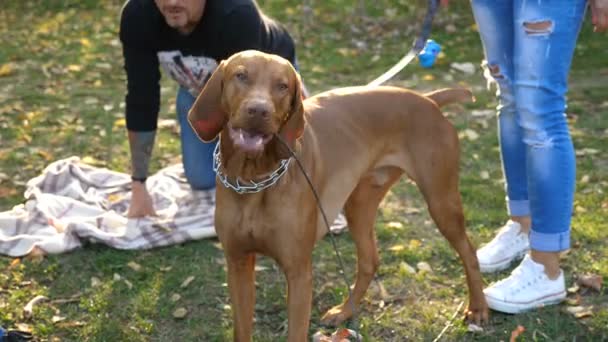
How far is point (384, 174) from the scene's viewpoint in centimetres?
410

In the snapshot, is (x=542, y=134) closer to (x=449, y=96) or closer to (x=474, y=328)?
(x=449, y=96)

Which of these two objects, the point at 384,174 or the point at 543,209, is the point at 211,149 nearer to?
the point at 384,174

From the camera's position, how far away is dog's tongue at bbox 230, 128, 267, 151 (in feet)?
10.1

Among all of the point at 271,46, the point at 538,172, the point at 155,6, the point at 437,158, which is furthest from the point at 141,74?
the point at 538,172

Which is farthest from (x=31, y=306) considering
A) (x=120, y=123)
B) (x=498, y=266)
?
(x=120, y=123)

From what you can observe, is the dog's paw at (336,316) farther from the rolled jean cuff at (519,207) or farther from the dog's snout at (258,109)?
the dog's snout at (258,109)

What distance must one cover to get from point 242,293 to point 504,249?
1.65 meters

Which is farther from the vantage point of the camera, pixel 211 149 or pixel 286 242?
pixel 211 149

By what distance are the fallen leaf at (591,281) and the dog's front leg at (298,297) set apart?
1701mm

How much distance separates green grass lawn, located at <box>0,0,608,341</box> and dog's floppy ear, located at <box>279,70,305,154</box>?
1.22m

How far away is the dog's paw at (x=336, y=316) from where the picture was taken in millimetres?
4141

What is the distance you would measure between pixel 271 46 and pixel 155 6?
2.16ft

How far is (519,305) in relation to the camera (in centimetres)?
407

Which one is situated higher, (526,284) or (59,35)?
(526,284)
